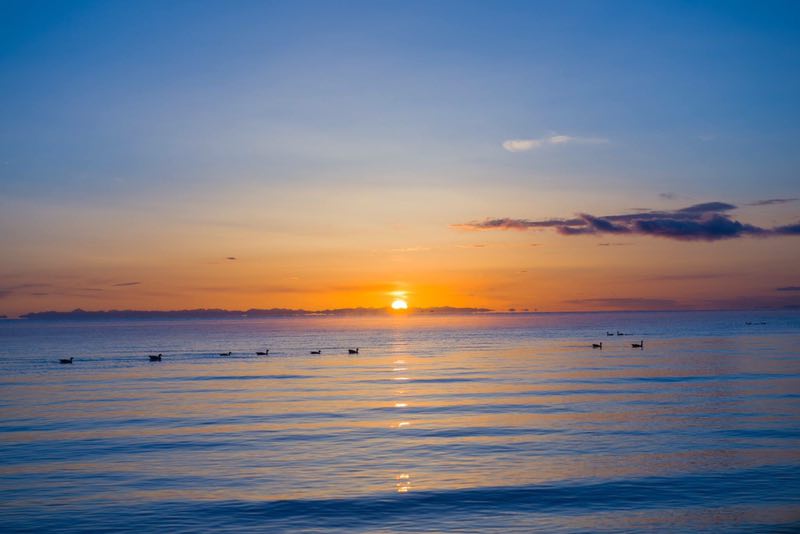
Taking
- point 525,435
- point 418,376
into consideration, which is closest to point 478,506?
point 525,435

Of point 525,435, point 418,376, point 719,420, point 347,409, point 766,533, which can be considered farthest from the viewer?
point 418,376

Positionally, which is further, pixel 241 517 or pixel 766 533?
pixel 241 517

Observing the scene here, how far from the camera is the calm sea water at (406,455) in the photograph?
83.4ft

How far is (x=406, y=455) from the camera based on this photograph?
35.1 meters

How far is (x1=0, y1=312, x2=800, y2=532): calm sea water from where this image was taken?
25.4m

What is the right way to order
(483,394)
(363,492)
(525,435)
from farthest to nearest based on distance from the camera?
1. (483,394)
2. (525,435)
3. (363,492)

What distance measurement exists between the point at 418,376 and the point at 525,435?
37.5 m

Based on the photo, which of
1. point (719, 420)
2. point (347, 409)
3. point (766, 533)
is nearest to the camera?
point (766, 533)

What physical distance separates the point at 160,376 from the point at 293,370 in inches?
618

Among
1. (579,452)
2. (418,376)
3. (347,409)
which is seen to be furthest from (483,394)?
(579,452)

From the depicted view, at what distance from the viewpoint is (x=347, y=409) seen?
51.3 m

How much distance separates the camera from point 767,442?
122 feet

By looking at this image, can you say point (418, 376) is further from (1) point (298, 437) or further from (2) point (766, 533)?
(2) point (766, 533)

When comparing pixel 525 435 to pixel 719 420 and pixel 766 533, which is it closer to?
pixel 719 420
